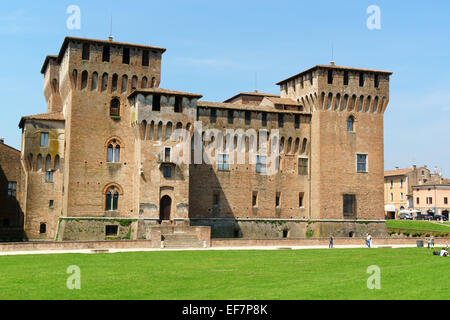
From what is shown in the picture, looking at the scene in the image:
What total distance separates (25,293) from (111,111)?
3155cm

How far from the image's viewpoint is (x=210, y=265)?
89.0 ft

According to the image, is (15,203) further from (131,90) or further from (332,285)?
(332,285)

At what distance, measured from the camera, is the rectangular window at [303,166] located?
178 feet

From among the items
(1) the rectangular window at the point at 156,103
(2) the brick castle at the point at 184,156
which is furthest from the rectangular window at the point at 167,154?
(1) the rectangular window at the point at 156,103

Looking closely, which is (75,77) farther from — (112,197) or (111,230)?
(111,230)

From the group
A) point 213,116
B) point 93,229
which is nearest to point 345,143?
point 213,116

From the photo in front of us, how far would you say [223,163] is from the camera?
51.7 meters

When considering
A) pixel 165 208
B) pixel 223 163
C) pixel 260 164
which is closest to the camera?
pixel 165 208

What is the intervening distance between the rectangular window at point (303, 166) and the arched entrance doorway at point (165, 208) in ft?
44.4

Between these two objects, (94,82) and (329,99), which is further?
(329,99)

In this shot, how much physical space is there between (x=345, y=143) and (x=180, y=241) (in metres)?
19.5

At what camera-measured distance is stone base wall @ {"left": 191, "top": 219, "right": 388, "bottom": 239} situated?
168 feet

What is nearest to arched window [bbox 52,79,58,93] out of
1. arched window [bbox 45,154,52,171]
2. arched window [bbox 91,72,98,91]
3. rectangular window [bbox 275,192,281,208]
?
arched window [bbox 45,154,52,171]

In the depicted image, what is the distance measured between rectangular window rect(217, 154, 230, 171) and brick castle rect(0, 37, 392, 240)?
0.12 m
